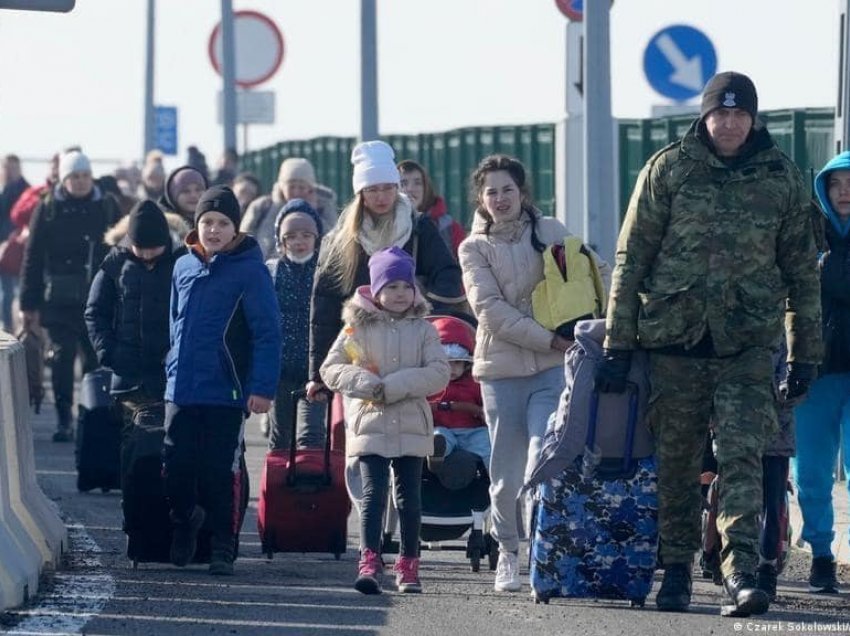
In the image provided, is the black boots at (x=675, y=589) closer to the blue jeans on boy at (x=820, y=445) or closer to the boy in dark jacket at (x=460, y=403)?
the blue jeans on boy at (x=820, y=445)

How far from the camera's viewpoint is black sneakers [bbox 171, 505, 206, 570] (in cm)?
1297

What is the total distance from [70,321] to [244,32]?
12.4 metres

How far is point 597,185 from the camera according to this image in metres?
17.8

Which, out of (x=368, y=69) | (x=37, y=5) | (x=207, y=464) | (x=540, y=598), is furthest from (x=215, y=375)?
(x=368, y=69)

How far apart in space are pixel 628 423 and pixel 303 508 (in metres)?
2.17

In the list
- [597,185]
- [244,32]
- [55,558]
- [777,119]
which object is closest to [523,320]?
[55,558]

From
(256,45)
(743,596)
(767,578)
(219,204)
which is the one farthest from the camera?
(256,45)

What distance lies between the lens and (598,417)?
11.7m

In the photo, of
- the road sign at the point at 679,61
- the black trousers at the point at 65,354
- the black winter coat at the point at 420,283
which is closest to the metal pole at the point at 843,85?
the black winter coat at the point at 420,283

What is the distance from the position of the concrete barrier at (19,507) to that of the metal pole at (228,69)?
18.4 meters

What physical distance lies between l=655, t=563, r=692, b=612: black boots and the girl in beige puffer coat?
3.93ft

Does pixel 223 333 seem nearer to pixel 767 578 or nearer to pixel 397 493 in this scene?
pixel 397 493

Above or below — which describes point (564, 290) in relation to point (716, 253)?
below

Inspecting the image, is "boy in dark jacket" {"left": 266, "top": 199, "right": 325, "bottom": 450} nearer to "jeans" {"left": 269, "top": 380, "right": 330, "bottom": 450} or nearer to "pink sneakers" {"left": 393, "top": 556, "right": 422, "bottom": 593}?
"jeans" {"left": 269, "top": 380, "right": 330, "bottom": 450}
